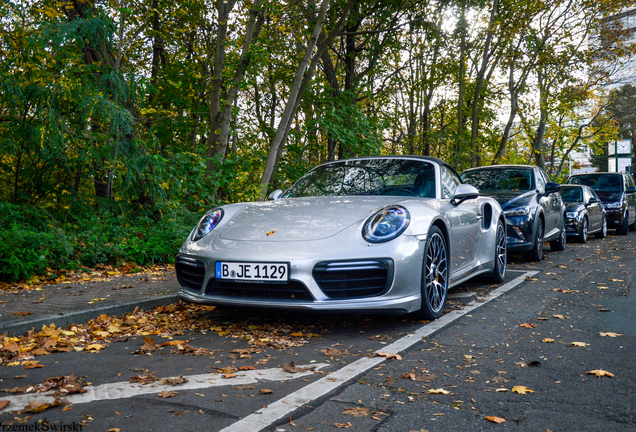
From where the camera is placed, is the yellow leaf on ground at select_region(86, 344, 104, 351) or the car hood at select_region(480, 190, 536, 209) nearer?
the yellow leaf on ground at select_region(86, 344, 104, 351)

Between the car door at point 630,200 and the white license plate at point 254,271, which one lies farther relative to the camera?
the car door at point 630,200

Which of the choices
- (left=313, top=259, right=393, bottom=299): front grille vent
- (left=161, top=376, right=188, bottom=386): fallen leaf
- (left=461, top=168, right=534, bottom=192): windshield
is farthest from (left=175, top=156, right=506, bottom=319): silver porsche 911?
(left=461, top=168, right=534, bottom=192): windshield

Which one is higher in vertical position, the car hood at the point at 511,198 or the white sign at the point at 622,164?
the white sign at the point at 622,164

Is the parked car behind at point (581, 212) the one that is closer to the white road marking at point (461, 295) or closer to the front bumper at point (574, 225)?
the front bumper at point (574, 225)

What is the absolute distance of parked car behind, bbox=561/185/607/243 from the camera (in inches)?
503

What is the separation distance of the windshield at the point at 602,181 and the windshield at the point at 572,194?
301cm

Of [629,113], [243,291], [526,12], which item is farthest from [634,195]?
[629,113]

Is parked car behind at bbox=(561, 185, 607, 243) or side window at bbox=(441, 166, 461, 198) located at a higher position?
side window at bbox=(441, 166, 461, 198)

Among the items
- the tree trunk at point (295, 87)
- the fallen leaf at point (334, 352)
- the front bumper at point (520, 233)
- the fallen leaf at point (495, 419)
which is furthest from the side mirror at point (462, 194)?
the tree trunk at point (295, 87)

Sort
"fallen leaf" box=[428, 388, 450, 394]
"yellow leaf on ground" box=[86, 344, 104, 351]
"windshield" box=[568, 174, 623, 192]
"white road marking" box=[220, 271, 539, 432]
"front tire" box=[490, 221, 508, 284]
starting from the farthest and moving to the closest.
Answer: "windshield" box=[568, 174, 623, 192], "front tire" box=[490, 221, 508, 284], "yellow leaf on ground" box=[86, 344, 104, 351], "fallen leaf" box=[428, 388, 450, 394], "white road marking" box=[220, 271, 539, 432]

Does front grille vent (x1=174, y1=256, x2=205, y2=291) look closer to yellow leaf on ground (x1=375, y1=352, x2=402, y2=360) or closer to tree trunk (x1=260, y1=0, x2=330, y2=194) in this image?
yellow leaf on ground (x1=375, y1=352, x2=402, y2=360)

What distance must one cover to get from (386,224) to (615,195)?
47.7ft

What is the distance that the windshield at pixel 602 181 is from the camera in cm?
1670

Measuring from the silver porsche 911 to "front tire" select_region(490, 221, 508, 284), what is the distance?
1.46 metres
